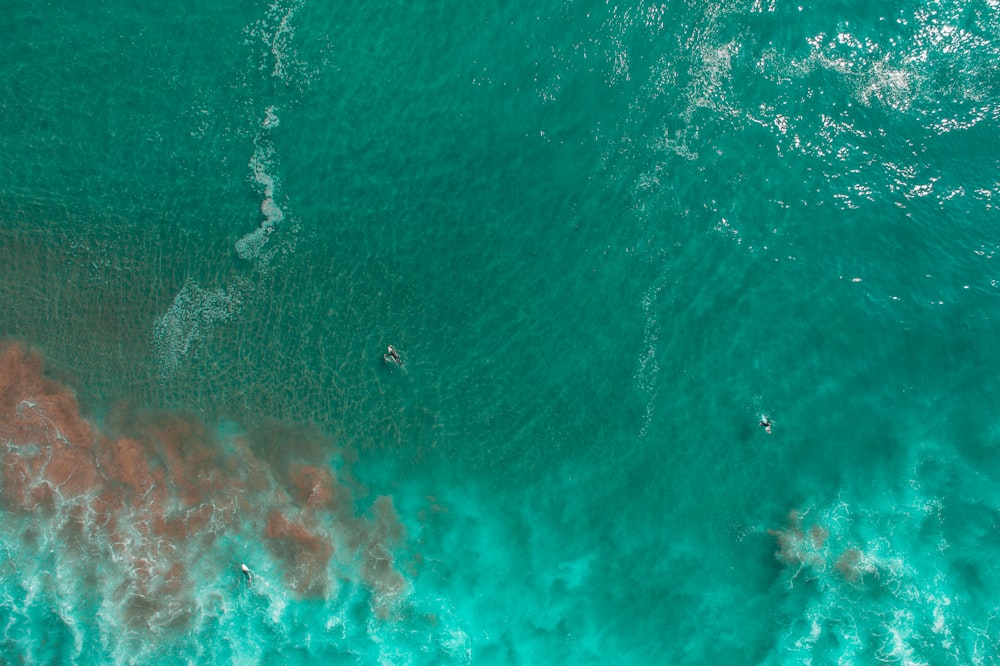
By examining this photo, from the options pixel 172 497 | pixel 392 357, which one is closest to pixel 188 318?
pixel 172 497

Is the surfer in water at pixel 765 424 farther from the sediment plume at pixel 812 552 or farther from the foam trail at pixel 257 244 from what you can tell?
the foam trail at pixel 257 244

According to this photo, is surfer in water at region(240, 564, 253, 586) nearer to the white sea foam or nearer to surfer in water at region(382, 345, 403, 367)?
the white sea foam

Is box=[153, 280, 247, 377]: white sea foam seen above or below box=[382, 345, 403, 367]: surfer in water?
below

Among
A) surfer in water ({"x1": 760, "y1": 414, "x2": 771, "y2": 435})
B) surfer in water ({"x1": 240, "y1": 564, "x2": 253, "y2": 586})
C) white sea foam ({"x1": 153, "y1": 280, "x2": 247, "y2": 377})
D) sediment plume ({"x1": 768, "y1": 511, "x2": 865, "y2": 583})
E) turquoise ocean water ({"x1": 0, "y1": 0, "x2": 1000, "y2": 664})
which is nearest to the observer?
surfer in water ({"x1": 240, "y1": 564, "x2": 253, "y2": 586})

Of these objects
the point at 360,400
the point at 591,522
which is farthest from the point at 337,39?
the point at 591,522

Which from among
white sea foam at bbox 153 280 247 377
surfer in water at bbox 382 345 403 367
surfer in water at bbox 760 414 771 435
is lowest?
white sea foam at bbox 153 280 247 377

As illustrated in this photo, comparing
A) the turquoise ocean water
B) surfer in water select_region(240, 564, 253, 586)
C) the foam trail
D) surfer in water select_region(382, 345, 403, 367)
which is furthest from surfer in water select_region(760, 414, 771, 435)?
surfer in water select_region(240, 564, 253, 586)
